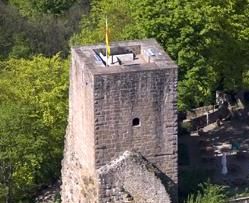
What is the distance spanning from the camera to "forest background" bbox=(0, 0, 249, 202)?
39.2 metres

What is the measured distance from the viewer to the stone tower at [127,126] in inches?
1086

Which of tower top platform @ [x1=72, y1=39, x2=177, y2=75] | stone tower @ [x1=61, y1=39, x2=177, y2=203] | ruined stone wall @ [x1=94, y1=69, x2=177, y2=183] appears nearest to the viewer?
ruined stone wall @ [x1=94, y1=69, x2=177, y2=183]

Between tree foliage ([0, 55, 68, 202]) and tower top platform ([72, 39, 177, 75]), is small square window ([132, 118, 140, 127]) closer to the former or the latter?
tower top platform ([72, 39, 177, 75])

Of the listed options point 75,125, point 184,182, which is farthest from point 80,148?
point 184,182

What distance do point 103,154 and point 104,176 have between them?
2.25 feet

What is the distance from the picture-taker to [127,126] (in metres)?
28.1

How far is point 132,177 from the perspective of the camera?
2814cm

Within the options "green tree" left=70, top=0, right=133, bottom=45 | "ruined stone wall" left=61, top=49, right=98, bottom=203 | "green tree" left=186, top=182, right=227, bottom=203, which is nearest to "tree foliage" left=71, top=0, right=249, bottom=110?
"green tree" left=70, top=0, right=133, bottom=45

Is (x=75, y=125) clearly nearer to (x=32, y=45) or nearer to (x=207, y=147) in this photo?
(x=207, y=147)

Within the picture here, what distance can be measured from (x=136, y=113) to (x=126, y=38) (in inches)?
531

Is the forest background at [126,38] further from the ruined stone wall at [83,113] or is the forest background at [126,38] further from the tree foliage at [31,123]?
the ruined stone wall at [83,113]

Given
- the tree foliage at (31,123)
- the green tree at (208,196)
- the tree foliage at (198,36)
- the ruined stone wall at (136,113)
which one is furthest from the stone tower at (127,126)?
the tree foliage at (198,36)

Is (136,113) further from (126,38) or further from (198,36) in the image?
(126,38)

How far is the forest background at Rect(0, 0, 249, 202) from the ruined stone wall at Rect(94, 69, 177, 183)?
10.9 metres
